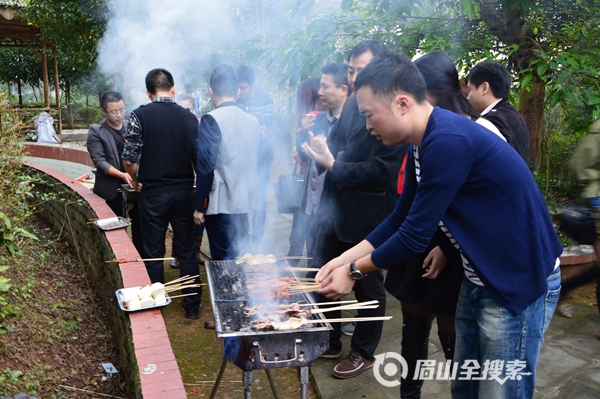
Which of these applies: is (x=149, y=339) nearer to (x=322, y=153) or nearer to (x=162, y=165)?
(x=322, y=153)

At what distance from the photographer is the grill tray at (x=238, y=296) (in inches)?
99.8

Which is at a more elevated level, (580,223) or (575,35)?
(575,35)

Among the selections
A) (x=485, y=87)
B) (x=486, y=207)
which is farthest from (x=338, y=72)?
(x=486, y=207)

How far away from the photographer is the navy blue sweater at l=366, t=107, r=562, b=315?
208cm

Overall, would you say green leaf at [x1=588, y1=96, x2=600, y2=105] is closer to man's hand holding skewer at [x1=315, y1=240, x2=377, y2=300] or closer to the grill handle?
man's hand holding skewer at [x1=315, y1=240, x2=377, y2=300]

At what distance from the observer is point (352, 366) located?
3859mm

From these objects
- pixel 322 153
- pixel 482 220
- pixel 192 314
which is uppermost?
pixel 322 153

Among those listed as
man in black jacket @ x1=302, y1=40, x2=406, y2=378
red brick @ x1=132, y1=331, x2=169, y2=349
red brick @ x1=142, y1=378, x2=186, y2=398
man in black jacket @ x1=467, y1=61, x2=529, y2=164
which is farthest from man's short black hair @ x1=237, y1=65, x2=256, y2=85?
red brick @ x1=142, y1=378, x2=186, y2=398

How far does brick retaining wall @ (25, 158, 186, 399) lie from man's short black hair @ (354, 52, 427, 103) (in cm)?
179

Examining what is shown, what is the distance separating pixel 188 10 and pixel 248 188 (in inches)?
191

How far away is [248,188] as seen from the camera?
16.4ft

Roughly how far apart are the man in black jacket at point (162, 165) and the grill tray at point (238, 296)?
154 centimetres

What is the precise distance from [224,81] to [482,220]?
3.37 meters

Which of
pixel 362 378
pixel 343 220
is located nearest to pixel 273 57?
pixel 343 220
